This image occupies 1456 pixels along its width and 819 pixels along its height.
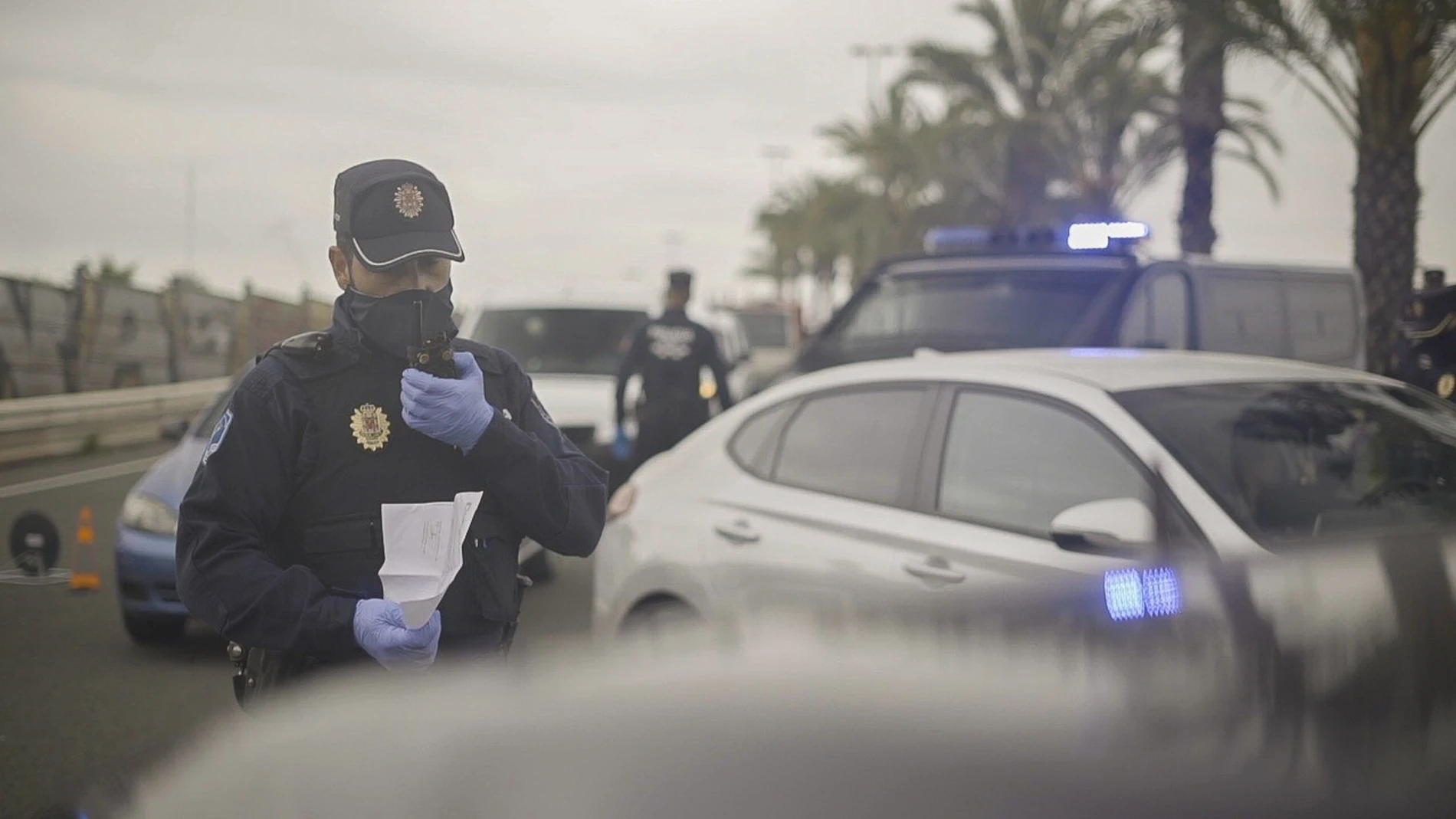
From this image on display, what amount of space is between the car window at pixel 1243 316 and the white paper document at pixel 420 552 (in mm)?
6835

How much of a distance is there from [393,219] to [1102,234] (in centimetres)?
643

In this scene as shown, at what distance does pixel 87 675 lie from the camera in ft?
21.3

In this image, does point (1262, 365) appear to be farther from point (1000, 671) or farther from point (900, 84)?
point (900, 84)

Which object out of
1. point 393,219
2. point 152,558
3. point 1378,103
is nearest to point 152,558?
point 152,558

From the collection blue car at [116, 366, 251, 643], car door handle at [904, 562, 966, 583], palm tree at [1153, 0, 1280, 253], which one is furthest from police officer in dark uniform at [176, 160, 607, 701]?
palm tree at [1153, 0, 1280, 253]

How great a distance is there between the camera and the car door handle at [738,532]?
4914 millimetres

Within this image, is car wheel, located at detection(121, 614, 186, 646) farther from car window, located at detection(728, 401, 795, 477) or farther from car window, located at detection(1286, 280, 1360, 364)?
car window, located at detection(1286, 280, 1360, 364)

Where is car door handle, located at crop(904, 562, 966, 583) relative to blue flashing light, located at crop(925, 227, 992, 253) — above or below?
below

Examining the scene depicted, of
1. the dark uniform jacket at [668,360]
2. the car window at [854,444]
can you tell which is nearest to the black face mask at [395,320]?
the car window at [854,444]

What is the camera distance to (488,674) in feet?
4.49

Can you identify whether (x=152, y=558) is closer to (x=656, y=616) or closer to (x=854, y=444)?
(x=656, y=616)

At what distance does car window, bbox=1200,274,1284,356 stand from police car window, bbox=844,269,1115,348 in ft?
2.09

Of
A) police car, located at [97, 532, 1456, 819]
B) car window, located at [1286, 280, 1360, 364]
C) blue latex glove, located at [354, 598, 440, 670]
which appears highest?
car window, located at [1286, 280, 1360, 364]

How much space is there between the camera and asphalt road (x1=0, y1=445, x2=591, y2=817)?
525cm
